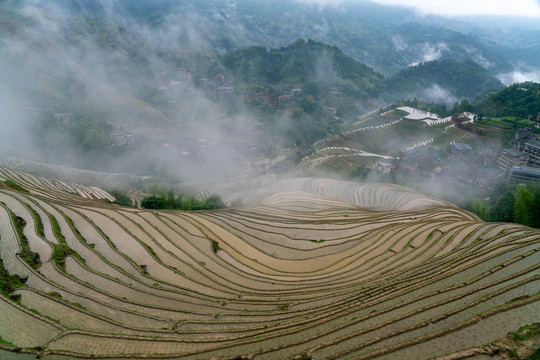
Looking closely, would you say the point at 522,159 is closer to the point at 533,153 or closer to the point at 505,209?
the point at 533,153

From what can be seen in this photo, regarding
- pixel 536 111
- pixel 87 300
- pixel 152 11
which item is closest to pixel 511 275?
pixel 87 300

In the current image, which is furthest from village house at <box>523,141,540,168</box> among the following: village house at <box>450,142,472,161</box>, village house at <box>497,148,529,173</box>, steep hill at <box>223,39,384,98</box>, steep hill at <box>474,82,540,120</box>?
steep hill at <box>223,39,384,98</box>

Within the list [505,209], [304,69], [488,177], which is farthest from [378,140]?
[304,69]

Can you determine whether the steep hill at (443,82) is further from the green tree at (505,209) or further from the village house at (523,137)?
the green tree at (505,209)

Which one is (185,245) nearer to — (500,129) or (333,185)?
(333,185)

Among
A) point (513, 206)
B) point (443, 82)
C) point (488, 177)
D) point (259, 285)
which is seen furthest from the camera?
point (443, 82)

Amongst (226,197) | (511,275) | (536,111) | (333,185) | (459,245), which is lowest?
(226,197)
